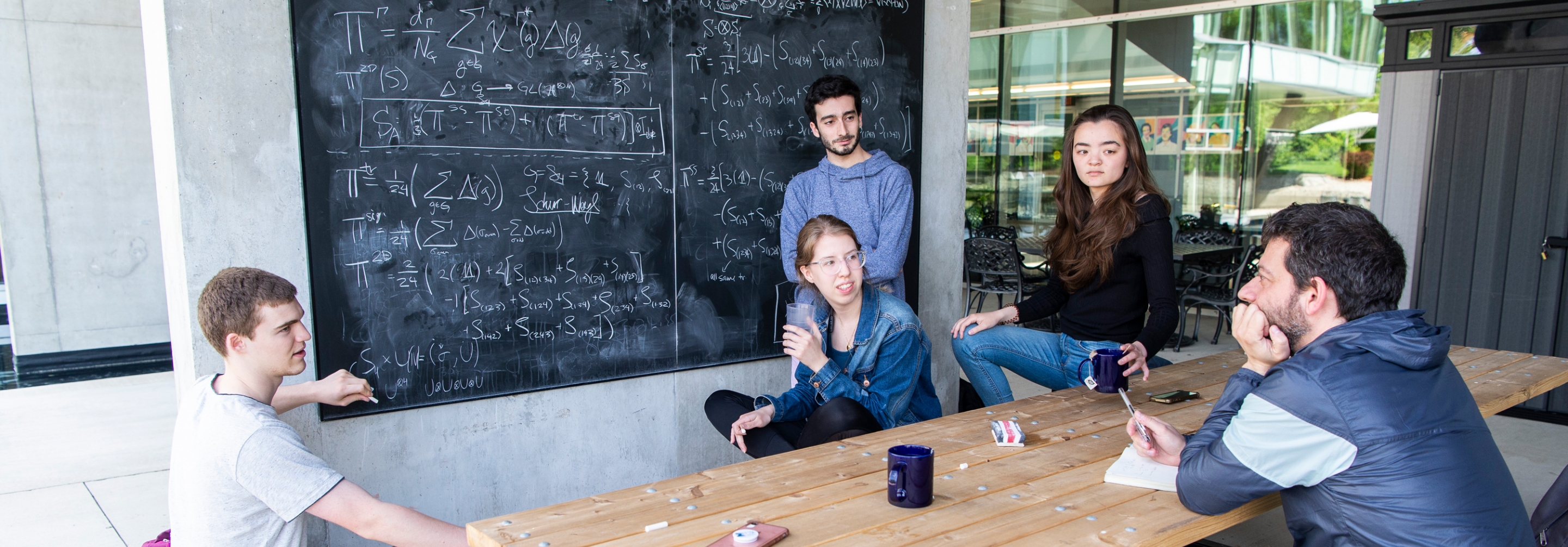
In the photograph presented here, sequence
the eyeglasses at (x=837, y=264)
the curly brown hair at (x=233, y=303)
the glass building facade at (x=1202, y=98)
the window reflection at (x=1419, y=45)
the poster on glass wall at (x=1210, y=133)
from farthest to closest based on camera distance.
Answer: the poster on glass wall at (x=1210, y=133)
the glass building facade at (x=1202, y=98)
the window reflection at (x=1419, y=45)
the eyeglasses at (x=837, y=264)
the curly brown hair at (x=233, y=303)

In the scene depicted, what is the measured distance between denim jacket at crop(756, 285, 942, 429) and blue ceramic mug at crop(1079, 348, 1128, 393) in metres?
0.48

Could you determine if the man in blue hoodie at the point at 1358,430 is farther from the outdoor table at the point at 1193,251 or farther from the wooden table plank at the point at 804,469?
the outdoor table at the point at 1193,251

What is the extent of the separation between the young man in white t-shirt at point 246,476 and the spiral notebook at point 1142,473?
1.34 metres

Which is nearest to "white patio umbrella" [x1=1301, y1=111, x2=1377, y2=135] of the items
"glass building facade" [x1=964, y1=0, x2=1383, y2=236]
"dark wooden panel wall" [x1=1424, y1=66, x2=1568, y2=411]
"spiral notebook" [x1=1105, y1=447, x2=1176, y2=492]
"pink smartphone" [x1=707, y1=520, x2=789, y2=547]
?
"glass building facade" [x1=964, y1=0, x2=1383, y2=236]

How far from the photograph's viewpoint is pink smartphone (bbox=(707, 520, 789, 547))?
138 cm

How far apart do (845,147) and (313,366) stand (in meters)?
1.96

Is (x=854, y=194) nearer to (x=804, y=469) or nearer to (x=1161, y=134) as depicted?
(x=804, y=469)

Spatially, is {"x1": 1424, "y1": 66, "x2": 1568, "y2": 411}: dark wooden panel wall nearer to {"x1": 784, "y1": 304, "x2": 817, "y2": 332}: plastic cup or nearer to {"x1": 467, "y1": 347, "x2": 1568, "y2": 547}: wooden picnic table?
{"x1": 467, "y1": 347, "x2": 1568, "y2": 547}: wooden picnic table

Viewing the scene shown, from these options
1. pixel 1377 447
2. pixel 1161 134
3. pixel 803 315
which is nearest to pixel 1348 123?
pixel 1161 134

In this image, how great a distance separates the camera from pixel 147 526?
11.3ft

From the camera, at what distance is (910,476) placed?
5.09 ft

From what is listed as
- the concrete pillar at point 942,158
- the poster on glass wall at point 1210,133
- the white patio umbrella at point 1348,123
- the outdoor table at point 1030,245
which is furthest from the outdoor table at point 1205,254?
the concrete pillar at point 942,158

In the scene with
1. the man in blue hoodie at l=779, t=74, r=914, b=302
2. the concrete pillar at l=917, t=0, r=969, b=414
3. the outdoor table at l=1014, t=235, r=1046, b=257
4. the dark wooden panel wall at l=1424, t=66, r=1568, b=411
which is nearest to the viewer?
the man in blue hoodie at l=779, t=74, r=914, b=302

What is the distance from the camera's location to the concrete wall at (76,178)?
19.7 ft
